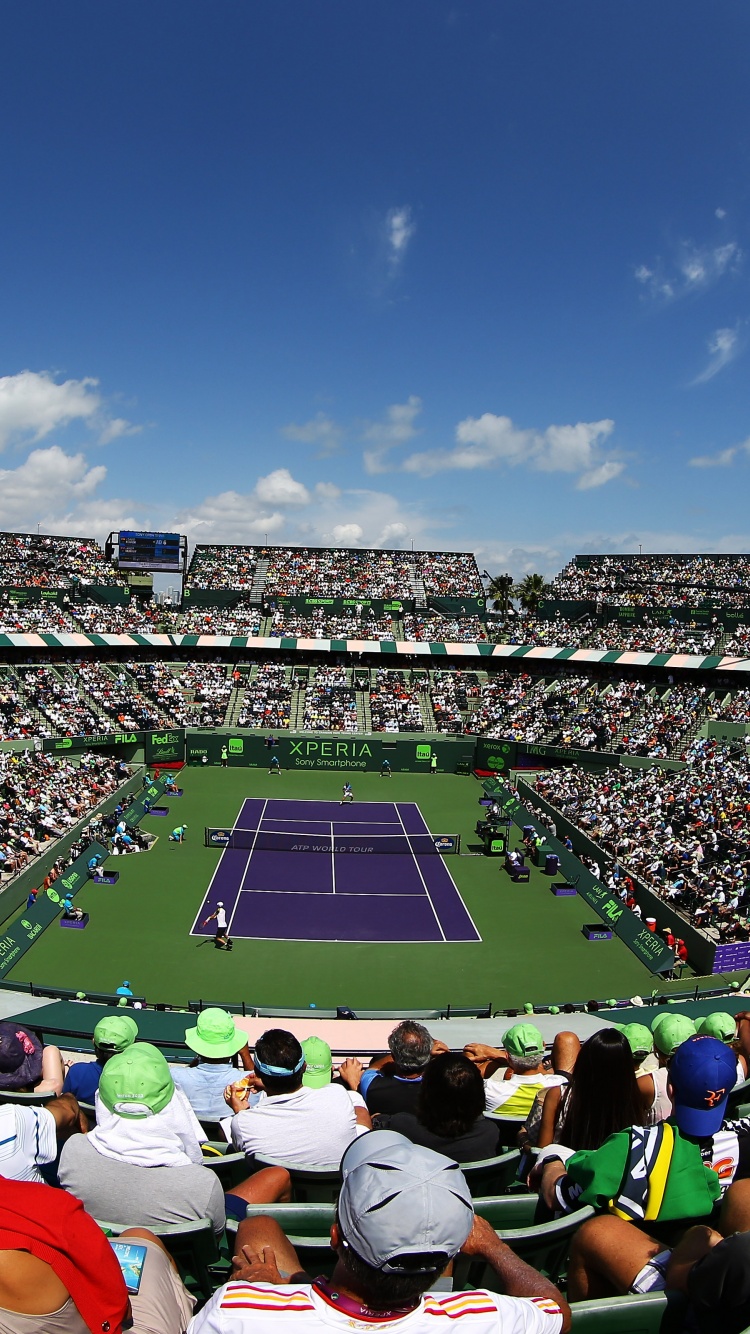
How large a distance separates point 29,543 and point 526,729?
43540mm

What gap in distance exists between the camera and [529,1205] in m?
4.27

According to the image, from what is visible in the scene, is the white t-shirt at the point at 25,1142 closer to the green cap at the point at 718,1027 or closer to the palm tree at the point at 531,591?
the green cap at the point at 718,1027

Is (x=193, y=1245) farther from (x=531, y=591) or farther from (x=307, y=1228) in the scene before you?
(x=531, y=591)

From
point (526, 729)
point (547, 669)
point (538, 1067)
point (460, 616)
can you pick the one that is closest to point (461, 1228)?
point (538, 1067)

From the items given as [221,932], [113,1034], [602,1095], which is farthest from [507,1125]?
[221,932]

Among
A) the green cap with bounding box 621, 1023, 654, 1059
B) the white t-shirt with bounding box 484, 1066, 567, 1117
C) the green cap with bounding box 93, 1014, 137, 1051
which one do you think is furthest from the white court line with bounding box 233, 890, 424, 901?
the green cap with bounding box 93, 1014, 137, 1051

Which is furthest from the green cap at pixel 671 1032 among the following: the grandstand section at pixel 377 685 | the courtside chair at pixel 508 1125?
the grandstand section at pixel 377 685

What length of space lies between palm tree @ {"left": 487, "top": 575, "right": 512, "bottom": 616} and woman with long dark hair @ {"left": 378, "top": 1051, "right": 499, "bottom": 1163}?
7767 cm

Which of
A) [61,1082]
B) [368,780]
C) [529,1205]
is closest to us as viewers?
[529,1205]

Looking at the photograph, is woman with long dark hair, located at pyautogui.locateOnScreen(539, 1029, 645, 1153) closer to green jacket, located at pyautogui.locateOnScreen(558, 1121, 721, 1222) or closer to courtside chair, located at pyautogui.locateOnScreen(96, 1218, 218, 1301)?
green jacket, located at pyautogui.locateOnScreen(558, 1121, 721, 1222)

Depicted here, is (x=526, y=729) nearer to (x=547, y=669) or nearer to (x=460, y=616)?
(x=547, y=669)

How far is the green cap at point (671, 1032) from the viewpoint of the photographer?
7070 millimetres

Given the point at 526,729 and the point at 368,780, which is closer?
the point at 368,780

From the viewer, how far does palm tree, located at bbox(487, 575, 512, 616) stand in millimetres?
81312
